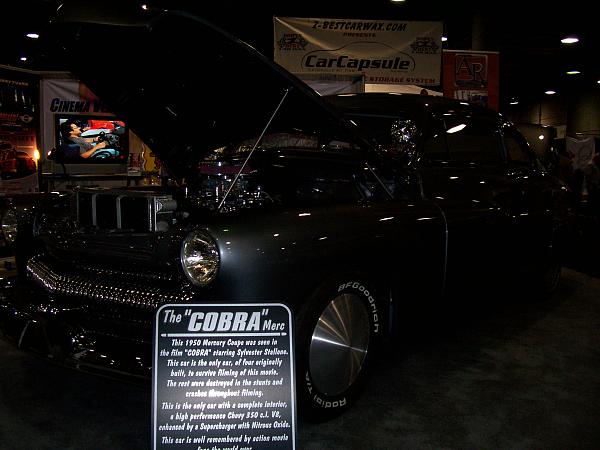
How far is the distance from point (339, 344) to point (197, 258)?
779 mm

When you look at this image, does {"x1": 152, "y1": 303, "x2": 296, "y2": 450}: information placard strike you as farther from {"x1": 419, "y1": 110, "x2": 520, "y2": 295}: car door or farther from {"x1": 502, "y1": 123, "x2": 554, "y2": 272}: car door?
{"x1": 502, "y1": 123, "x2": 554, "y2": 272}: car door

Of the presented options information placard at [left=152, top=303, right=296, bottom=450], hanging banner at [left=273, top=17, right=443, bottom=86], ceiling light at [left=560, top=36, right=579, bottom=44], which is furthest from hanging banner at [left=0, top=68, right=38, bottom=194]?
ceiling light at [left=560, top=36, right=579, bottom=44]

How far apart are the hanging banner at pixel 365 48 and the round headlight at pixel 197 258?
548 centimetres

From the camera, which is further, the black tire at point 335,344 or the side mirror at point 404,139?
the side mirror at point 404,139

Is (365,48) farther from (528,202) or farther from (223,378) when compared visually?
(223,378)

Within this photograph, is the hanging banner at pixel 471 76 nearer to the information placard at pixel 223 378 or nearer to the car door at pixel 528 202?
the car door at pixel 528 202

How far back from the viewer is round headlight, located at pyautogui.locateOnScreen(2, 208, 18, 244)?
3346mm

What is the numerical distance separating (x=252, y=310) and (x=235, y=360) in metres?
0.18

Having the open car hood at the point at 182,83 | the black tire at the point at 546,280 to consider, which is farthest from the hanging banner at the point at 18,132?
the black tire at the point at 546,280

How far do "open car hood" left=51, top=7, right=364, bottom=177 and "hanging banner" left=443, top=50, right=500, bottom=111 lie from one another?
4995 mm

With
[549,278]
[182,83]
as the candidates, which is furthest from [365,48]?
[182,83]

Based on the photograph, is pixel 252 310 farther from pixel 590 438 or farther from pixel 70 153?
pixel 70 153

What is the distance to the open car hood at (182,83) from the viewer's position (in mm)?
2555

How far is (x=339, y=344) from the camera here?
2.68 metres
